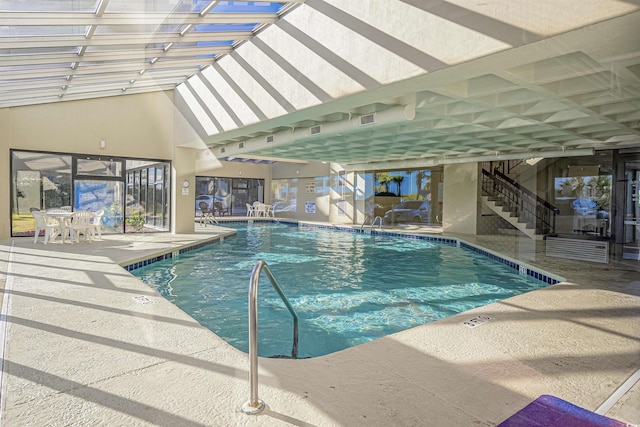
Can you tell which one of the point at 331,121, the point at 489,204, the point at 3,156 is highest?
the point at 331,121

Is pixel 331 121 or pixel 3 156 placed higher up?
pixel 331 121

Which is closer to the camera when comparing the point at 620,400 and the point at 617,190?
the point at 620,400

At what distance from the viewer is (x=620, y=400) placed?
7.23ft

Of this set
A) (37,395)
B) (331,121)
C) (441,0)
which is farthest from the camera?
(331,121)

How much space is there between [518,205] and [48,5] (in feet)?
42.6

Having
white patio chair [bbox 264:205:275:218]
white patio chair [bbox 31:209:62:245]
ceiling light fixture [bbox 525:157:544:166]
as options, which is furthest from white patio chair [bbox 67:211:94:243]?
ceiling light fixture [bbox 525:157:544:166]

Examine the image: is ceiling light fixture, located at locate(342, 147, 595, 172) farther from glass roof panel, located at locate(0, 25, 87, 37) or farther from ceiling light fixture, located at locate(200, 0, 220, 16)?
glass roof panel, located at locate(0, 25, 87, 37)

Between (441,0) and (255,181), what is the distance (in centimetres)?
1799

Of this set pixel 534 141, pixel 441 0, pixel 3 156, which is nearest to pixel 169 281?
pixel 441 0

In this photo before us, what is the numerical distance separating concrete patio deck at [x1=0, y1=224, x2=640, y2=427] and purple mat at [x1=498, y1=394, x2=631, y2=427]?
70 millimetres

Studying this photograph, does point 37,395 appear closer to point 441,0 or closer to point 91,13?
point 91,13

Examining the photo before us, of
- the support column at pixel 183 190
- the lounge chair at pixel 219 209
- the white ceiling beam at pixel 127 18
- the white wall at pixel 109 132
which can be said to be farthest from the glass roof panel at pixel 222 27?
the lounge chair at pixel 219 209

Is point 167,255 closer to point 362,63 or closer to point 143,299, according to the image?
point 143,299

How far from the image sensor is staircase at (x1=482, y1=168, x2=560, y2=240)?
1135cm
